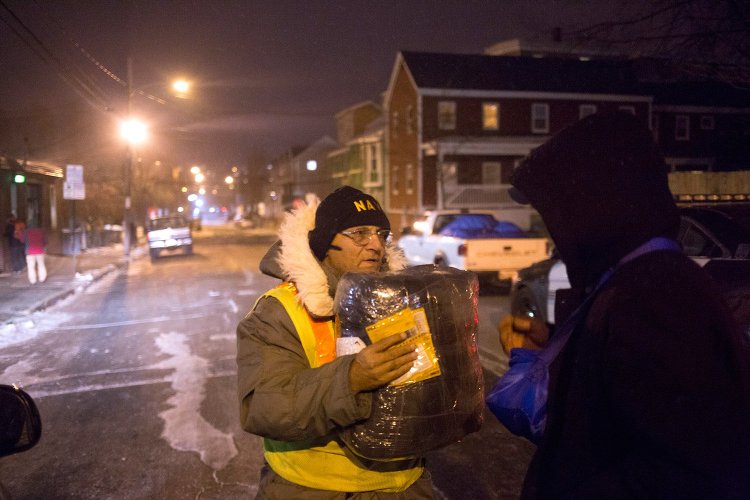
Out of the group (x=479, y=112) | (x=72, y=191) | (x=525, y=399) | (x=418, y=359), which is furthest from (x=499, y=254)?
(x=479, y=112)

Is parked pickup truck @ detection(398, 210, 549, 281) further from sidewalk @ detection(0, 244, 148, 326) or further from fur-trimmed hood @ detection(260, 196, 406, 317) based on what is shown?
fur-trimmed hood @ detection(260, 196, 406, 317)

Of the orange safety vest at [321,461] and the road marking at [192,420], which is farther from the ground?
the orange safety vest at [321,461]

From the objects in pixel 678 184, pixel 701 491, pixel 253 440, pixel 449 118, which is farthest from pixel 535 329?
pixel 449 118

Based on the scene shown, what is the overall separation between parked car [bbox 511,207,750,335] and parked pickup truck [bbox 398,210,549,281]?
3.51m

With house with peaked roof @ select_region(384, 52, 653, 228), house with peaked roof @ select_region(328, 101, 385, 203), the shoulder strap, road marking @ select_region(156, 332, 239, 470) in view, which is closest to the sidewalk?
road marking @ select_region(156, 332, 239, 470)

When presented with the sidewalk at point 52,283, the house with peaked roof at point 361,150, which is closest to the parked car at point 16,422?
the sidewalk at point 52,283

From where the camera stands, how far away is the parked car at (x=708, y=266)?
13.5ft

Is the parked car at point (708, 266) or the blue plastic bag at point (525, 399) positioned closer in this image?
the blue plastic bag at point (525, 399)

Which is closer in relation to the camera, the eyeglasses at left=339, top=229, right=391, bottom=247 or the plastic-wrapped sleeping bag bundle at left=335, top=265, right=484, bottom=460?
the plastic-wrapped sleeping bag bundle at left=335, top=265, right=484, bottom=460

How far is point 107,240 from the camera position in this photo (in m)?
35.8

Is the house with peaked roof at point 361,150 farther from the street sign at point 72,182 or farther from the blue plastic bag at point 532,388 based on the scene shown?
the blue plastic bag at point 532,388

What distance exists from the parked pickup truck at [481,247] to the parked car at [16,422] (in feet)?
36.2

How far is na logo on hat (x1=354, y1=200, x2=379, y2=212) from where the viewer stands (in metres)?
2.47

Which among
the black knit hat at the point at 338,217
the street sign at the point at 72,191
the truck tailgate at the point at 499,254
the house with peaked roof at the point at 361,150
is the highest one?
the house with peaked roof at the point at 361,150
